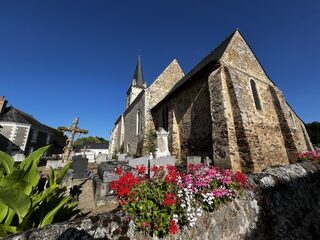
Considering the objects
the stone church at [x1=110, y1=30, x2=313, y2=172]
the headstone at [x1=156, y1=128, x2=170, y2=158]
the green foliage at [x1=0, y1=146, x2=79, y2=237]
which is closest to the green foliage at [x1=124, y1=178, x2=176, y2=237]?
the green foliage at [x1=0, y1=146, x2=79, y2=237]

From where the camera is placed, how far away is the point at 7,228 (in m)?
1.93

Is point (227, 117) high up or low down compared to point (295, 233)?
up

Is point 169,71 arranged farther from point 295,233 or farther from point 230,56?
point 295,233

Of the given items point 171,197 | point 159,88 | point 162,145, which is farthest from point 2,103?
point 171,197

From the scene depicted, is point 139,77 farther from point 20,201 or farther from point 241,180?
point 20,201

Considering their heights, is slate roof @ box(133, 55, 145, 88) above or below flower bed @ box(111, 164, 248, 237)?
above

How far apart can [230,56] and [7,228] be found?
11.1 m

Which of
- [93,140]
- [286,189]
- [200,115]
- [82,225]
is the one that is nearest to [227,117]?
[200,115]

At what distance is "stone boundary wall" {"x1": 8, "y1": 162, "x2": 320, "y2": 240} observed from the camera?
180 centimetres

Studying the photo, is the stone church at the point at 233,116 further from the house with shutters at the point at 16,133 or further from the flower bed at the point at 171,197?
the house with shutters at the point at 16,133

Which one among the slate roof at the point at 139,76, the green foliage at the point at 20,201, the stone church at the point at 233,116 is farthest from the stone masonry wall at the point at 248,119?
the slate roof at the point at 139,76

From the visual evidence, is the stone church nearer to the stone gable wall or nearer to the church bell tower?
the stone gable wall

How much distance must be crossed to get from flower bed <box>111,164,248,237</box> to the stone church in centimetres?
445

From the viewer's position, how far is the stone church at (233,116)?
7387 mm
